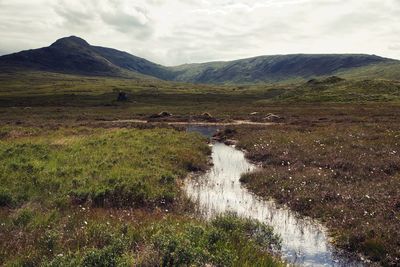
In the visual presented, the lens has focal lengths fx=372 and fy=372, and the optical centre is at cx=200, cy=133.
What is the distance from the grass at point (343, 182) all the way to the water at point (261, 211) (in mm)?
694

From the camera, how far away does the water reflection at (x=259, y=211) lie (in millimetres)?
12109

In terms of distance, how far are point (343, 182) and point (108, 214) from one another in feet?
41.0

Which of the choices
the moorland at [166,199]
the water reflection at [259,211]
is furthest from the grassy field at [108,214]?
the water reflection at [259,211]

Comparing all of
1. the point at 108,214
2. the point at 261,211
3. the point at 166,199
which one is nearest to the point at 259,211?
the point at 261,211

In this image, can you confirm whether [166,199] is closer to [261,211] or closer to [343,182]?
[261,211]

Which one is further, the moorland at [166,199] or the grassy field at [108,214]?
the moorland at [166,199]

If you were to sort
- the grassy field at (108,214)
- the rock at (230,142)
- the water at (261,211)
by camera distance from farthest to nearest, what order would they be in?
the rock at (230,142) → the water at (261,211) → the grassy field at (108,214)

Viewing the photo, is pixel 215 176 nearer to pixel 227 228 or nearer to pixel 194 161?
pixel 194 161

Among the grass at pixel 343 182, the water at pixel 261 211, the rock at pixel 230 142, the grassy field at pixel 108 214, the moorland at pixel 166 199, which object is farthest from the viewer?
the rock at pixel 230 142

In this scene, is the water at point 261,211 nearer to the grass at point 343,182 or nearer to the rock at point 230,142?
the grass at point 343,182

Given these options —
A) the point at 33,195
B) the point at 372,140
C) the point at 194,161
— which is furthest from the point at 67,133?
the point at 372,140

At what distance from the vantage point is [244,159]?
29625mm

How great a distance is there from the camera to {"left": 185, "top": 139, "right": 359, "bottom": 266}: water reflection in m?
12.1

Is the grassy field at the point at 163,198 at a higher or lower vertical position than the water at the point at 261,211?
higher
